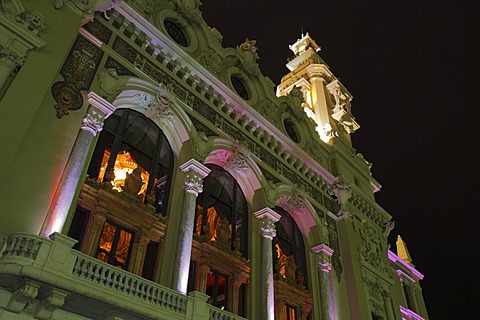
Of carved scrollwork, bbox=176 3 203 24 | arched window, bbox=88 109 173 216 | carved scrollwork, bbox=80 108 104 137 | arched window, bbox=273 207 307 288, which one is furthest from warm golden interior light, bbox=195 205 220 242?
carved scrollwork, bbox=176 3 203 24

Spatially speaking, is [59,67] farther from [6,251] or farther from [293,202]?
[293,202]

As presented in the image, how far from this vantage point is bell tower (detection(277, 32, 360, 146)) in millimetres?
29842

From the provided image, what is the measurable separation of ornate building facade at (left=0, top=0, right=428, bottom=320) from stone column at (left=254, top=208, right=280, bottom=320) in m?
0.06

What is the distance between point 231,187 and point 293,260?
14.1 feet

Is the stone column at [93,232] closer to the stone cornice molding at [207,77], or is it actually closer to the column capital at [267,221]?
the column capital at [267,221]

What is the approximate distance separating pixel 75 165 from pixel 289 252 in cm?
1083

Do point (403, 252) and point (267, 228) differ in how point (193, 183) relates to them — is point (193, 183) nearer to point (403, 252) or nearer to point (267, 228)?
point (267, 228)

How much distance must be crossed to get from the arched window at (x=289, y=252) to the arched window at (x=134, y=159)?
6.18 metres

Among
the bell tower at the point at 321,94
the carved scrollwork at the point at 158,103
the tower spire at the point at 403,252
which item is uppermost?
the bell tower at the point at 321,94

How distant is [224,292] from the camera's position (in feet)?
50.5

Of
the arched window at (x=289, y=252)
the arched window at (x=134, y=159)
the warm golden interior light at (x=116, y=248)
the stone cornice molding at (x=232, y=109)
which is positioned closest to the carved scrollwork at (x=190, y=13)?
the stone cornice molding at (x=232, y=109)

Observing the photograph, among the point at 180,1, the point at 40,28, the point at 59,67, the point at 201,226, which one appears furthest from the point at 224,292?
the point at 180,1

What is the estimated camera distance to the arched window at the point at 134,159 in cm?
1388

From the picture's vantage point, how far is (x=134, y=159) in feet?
49.2
